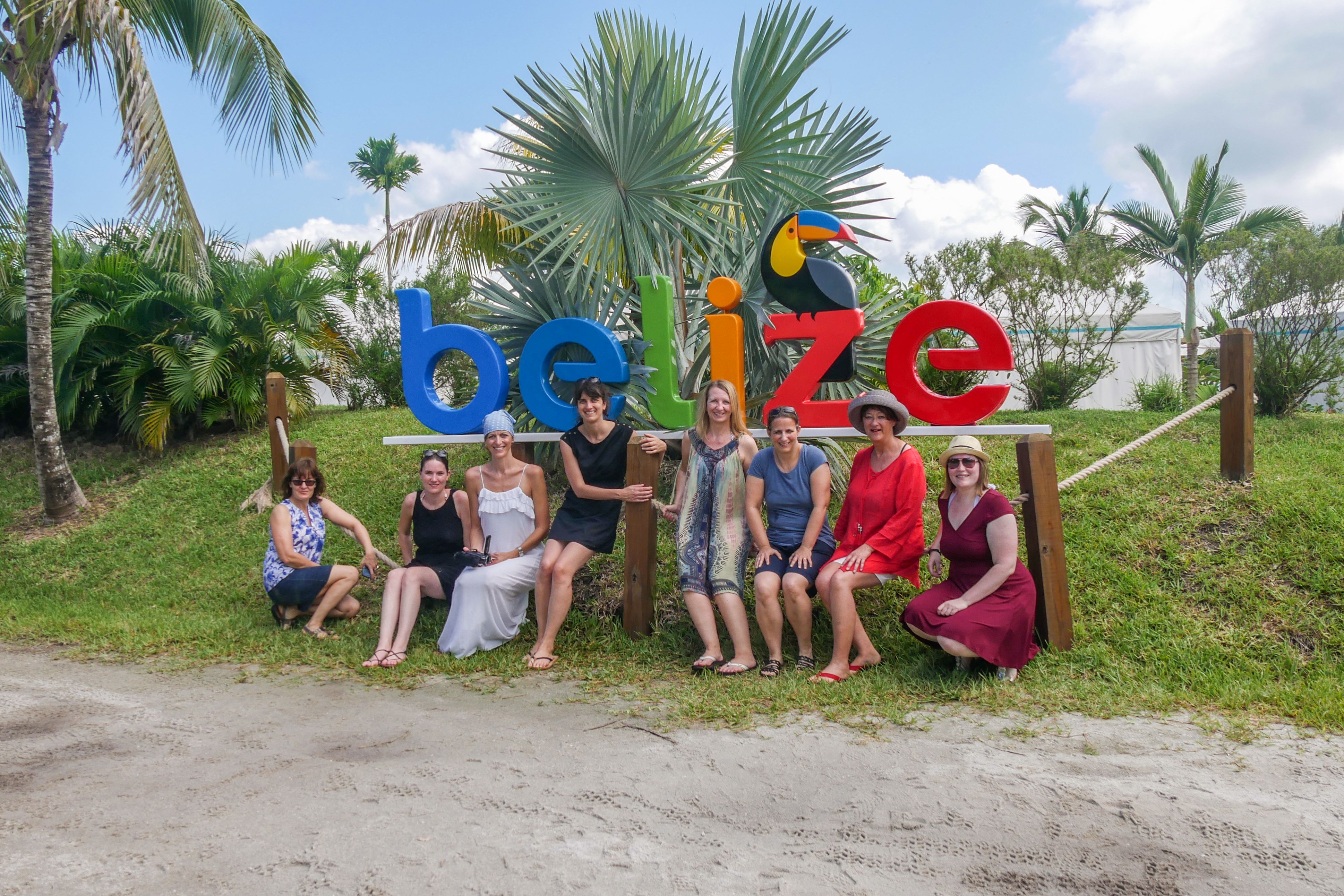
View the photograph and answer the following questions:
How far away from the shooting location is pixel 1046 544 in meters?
5.09

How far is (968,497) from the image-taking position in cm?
488

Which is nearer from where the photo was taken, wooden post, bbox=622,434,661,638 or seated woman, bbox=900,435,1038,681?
seated woman, bbox=900,435,1038,681

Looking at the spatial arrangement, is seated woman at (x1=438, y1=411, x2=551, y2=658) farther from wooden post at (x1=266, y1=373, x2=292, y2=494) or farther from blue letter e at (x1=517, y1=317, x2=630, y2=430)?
wooden post at (x1=266, y1=373, x2=292, y2=494)

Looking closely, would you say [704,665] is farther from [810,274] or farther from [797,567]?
[810,274]

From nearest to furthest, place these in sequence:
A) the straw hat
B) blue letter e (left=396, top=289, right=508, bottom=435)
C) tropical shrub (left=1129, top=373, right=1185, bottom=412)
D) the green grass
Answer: the green grass, the straw hat, blue letter e (left=396, top=289, right=508, bottom=435), tropical shrub (left=1129, top=373, right=1185, bottom=412)

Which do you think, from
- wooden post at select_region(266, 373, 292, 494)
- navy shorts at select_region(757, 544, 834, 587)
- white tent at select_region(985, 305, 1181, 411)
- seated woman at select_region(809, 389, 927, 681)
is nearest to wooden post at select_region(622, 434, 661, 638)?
navy shorts at select_region(757, 544, 834, 587)

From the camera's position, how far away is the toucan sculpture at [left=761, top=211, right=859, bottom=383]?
6.10 m

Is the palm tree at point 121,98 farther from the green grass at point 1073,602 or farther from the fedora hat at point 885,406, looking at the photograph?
the fedora hat at point 885,406

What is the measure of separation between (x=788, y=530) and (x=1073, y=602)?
72.1 inches

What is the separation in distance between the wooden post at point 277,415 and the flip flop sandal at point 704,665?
4.02 m

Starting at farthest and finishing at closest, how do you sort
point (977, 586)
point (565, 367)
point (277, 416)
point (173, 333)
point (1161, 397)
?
point (1161, 397), point (173, 333), point (277, 416), point (565, 367), point (977, 586)

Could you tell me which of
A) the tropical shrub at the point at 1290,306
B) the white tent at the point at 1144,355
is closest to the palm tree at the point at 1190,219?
the white tent at the point at 1144,355

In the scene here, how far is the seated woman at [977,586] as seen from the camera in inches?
183

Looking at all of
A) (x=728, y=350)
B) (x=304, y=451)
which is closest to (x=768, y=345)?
(x=728, y=350)
